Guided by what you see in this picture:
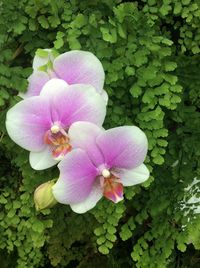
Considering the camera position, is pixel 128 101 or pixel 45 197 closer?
pixel 45 197

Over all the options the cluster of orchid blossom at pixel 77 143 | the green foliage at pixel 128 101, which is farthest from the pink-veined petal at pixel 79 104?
the green foliage at pixel 128 101

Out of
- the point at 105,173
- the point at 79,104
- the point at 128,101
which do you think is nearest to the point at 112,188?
the point at 105,173

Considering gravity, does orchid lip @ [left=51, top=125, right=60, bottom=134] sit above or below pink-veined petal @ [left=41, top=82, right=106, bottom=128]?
below

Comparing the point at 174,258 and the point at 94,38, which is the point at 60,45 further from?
the point at 174,258

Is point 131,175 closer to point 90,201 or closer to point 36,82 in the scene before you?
point 90,201

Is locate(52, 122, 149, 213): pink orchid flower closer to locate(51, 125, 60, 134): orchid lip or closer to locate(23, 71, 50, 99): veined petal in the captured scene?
locate(51, 125, 60, 134): orchid lip

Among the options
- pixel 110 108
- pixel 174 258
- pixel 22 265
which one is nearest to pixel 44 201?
pixel 110 108

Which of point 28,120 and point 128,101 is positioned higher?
point 28,120

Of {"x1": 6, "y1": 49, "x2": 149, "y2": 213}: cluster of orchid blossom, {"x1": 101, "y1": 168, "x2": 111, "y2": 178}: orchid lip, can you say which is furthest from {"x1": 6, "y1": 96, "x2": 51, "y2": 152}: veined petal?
{"x1": 101, "y1": 168, "x2": 111, "y2": 178}: orchid lip
